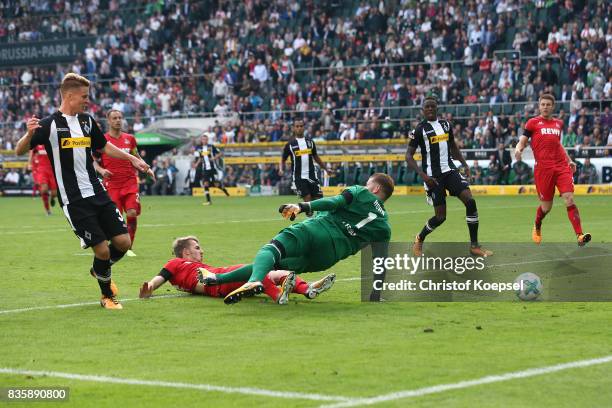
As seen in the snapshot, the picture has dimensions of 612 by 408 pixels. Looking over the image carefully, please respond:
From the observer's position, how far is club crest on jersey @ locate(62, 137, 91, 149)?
1036cm

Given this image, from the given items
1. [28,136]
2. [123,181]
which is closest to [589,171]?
[123,181]

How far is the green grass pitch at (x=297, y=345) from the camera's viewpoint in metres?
6.45

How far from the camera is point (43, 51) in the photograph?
58812 millimetres

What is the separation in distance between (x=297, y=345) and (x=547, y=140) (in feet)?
33.4

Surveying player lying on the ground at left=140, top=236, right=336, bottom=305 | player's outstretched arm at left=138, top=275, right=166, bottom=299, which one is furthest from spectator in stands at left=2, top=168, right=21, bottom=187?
player's outstretched arm at left=138, top=275, right=166, bottom=299

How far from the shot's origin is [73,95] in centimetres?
1037

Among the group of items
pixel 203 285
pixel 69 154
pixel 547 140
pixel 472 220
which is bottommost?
pixel 472 220

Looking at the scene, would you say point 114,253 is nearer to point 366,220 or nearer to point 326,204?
point 326,204

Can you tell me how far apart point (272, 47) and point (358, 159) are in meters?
10.1

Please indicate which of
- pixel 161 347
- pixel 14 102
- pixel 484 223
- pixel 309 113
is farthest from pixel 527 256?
pixel 14 102

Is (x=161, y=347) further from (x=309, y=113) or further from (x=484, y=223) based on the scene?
(x=309, y=113)

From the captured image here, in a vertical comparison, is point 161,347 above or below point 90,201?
below

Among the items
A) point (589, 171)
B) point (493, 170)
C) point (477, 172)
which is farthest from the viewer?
point (477, 172)

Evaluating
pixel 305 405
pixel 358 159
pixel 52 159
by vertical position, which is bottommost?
pixel 358 159
